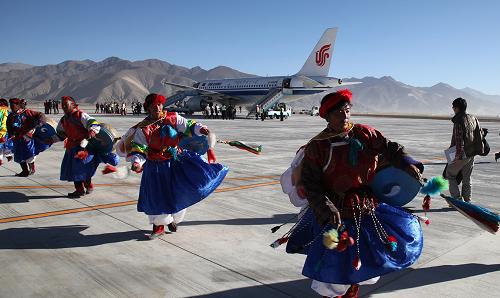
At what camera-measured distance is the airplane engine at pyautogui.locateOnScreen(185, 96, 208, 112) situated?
47031mm

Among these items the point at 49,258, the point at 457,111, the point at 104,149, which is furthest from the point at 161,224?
the point at 457,111

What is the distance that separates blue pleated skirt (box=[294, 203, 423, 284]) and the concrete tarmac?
0.87 meters

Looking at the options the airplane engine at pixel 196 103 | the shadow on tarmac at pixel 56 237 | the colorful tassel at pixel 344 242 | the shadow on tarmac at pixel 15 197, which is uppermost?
the airplane engine at pixel 196 103

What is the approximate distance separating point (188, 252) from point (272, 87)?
40055mm

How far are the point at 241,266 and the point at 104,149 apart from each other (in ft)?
13.8

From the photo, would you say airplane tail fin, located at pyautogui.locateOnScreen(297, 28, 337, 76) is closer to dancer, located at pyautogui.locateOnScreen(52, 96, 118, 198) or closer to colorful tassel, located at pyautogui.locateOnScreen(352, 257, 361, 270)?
dancer, located at pyautogui.locateOnScreen(52, 96, 118, 198)

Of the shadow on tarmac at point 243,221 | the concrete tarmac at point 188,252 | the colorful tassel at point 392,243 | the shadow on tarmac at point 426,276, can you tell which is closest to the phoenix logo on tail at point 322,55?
the concrete tarmac at point 188,252

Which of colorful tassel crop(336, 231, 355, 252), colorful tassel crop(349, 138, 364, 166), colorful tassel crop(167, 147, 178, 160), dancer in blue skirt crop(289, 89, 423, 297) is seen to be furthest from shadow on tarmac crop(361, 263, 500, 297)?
colorful tassel crop(167, 147, 178, 160)

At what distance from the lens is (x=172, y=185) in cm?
534

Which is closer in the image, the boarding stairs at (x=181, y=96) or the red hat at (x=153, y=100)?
the red hat at (x=153, y=100)

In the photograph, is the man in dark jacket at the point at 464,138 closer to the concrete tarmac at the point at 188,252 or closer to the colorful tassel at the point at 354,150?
the concrete tarmac at the point at 188,252

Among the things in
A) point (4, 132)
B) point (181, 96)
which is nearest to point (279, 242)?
point (4, 132)

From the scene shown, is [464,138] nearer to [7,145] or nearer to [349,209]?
[349,209]

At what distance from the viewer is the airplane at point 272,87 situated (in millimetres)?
42688
